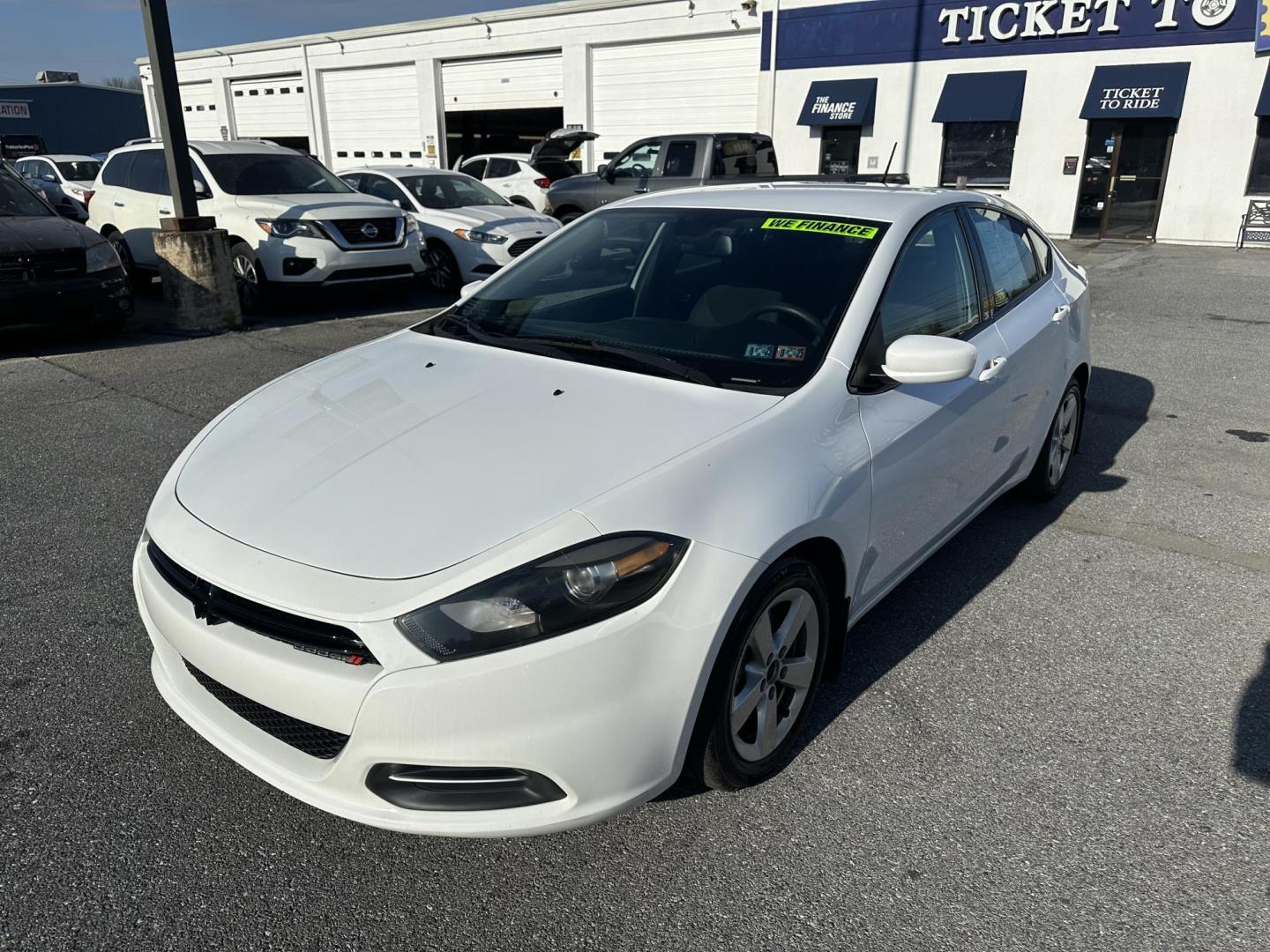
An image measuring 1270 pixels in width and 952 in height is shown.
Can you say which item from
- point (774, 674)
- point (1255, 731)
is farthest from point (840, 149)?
point (774, 674)

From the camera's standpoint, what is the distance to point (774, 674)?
104 inches

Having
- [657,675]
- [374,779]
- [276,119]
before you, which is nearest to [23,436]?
[374,779]

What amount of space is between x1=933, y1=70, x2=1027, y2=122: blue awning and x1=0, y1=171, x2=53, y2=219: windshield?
17.8 meters

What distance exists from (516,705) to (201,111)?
1697 inches

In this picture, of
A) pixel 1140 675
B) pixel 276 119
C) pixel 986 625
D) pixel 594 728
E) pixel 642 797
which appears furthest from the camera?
pixel 276 119

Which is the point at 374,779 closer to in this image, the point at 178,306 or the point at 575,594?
the point at 575,594

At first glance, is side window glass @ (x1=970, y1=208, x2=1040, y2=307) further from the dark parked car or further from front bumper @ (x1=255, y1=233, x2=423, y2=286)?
the dark parked car

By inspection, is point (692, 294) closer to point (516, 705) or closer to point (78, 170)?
point (516, 705)

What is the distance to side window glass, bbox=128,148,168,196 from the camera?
428 inches

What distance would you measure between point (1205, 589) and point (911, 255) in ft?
6.59

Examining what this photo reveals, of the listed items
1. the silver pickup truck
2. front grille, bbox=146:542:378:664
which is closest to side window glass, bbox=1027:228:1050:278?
front grille, bbox=146:542:378:664

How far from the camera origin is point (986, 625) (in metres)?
3.66

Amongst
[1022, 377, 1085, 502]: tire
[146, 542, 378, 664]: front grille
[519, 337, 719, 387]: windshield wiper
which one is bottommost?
A: [1022, 377, 1085, 502]: tire

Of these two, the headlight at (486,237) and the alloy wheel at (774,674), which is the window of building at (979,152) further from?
the alloy wheel at (774,674)
